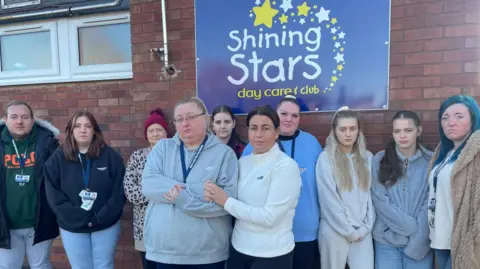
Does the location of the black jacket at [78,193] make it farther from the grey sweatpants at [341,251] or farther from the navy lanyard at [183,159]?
the grey sweatpants at [341,251]

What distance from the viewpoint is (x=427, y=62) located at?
271 centimetres

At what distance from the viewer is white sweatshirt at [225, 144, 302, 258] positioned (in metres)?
1.90

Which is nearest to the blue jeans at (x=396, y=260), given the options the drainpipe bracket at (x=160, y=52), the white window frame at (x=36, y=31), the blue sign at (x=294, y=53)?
the blue sign at (x=294, y=53)

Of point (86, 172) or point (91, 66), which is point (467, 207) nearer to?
point (86, 172)

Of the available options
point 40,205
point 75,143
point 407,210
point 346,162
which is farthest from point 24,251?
point 407,210

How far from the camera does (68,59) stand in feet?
12.3

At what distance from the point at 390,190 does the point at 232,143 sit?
124 cm

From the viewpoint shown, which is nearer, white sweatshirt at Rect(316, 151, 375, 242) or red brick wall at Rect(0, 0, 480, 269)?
white sweatshirt at Rect(316, 151, 375, 242)

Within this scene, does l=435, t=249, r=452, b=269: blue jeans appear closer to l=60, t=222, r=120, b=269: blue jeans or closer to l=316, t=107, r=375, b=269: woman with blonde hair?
l=316, t=107, r=375, b=269: woman with blonde hair

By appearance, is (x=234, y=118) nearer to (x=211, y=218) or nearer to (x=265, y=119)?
(x=265, y=119)

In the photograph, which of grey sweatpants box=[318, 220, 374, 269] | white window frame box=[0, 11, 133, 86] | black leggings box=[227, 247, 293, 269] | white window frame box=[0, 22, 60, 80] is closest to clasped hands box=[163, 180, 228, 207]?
black leggings box=[227, 247, 293, 269]

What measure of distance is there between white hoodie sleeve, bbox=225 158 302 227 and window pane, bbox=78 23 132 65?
2382mm

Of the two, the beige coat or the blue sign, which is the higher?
the blue sign

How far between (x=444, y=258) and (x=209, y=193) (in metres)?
1.60
